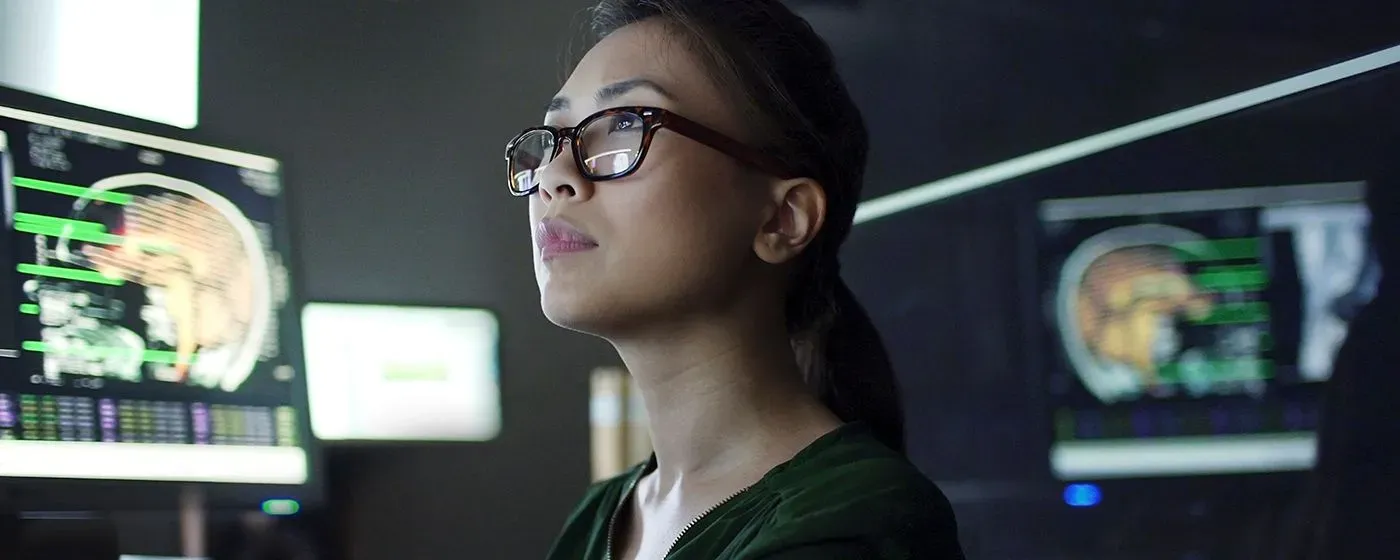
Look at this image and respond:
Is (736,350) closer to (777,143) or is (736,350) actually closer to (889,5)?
(777,143)

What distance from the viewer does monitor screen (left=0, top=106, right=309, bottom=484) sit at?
1.34m

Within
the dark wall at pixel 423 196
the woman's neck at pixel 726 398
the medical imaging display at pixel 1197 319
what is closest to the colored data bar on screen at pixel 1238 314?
the medical imaging display at pixel 1197 319

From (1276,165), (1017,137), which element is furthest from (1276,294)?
(1017,137)

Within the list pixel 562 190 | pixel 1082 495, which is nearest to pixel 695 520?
pixel 562 190

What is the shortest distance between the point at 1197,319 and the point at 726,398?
628mm

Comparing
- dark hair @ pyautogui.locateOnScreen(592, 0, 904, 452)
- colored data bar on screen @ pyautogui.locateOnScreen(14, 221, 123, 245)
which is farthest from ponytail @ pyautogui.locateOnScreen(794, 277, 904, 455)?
colored data bar on screen @ pyautogui.locateOnScreen(14, 221, 123, 245)

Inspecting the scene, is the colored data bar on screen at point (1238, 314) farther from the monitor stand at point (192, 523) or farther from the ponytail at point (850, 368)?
the monitor stand at point (192, 523)

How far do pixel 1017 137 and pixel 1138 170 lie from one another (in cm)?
22

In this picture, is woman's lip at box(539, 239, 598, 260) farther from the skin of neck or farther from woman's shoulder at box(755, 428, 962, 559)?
woman's shoulder at box(755, 428, 962, 559)

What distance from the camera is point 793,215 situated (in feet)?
4.15

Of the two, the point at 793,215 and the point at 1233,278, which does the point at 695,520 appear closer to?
the point at 793,215

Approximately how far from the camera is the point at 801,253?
4.23 ft

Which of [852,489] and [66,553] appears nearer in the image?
[852,489]

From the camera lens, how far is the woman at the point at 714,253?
1.17m
